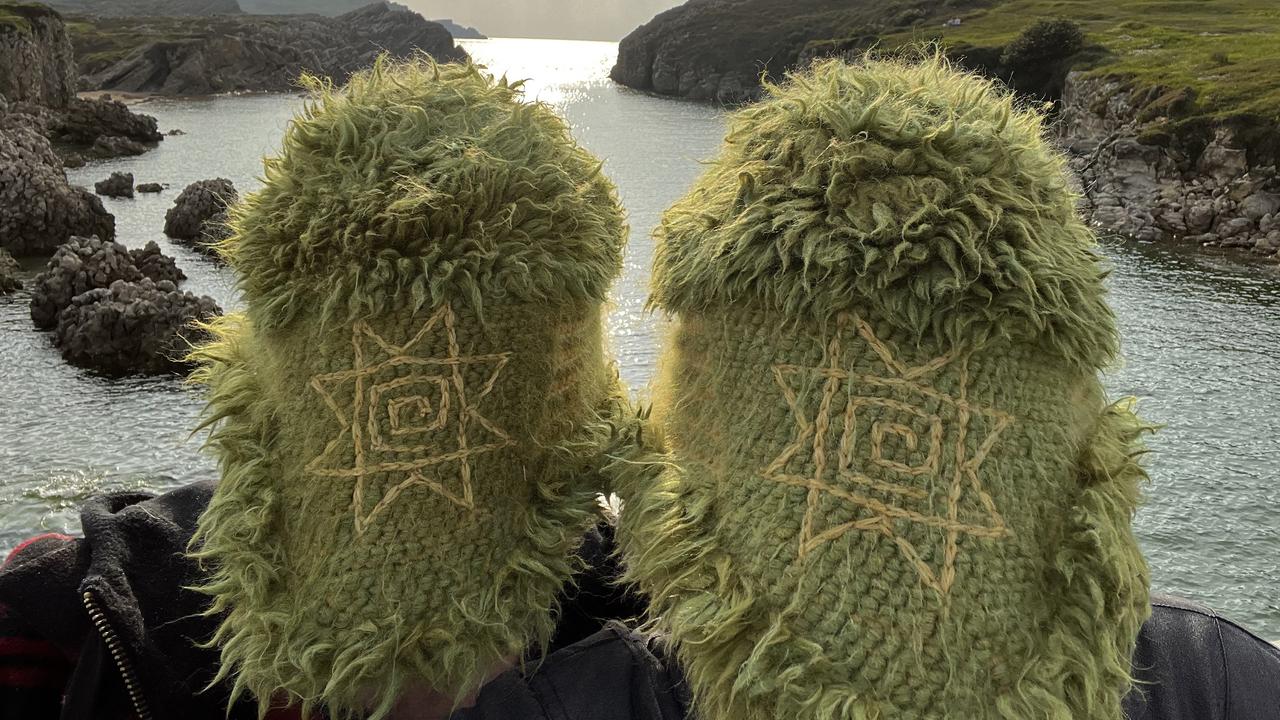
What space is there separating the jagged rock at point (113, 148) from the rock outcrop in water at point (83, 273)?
1378 cm

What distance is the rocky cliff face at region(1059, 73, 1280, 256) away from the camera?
12.4m

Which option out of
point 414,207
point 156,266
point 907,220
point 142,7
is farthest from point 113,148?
point 142,7

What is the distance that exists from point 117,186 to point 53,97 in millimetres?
12590

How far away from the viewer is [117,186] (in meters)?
16.5

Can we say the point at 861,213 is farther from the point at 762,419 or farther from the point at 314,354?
the point at 314,354

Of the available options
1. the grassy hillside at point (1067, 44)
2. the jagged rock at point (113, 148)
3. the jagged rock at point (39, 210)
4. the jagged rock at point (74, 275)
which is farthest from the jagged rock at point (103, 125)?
the grassy hillside at point (1067, 44)

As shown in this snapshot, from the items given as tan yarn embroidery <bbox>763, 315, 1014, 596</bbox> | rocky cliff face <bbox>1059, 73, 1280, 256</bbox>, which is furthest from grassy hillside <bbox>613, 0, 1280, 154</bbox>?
tan yarn embroidery <bbox>763, 315, 1014, 596</bbox>


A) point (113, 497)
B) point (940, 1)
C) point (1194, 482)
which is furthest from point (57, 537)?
point (940, 1)

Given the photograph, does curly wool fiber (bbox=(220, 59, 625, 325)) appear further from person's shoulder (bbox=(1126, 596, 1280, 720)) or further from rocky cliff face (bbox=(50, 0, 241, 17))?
rocky cliff face (bbox=(50, 0, 241, 17))

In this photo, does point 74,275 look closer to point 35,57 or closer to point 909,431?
point 909,431

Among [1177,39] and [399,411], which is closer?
[399,411]

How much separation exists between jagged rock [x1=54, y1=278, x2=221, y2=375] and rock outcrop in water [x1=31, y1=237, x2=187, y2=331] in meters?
0.67

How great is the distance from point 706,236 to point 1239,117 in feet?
53.1

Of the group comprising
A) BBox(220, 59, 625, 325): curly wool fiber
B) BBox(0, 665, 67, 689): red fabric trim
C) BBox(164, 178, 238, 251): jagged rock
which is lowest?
BBox(164, 178, 238, 251): jagged rock
